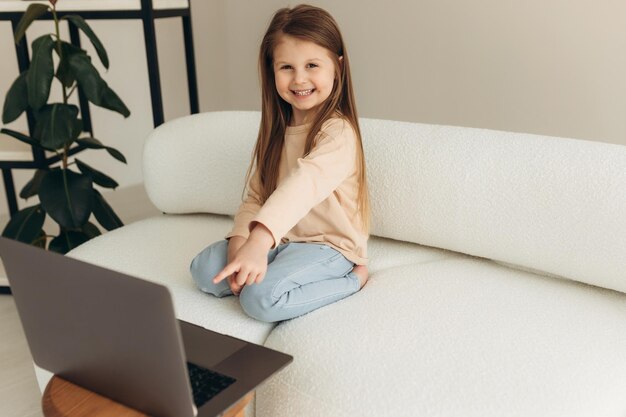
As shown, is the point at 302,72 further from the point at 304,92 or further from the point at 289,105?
the point at 289,105

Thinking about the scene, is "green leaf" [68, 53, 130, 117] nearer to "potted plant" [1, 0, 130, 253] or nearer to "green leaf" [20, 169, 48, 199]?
"potted plant" [1, 0, 130, 253]

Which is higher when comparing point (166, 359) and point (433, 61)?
point (433, 61)

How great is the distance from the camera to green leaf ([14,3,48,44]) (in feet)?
5.75

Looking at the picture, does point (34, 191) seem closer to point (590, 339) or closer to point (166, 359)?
point (166, 359)

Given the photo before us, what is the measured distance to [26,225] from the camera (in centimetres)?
193

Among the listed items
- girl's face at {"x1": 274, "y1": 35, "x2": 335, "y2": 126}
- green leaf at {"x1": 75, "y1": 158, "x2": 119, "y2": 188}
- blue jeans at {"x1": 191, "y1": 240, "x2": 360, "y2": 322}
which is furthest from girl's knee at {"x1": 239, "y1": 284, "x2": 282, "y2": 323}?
green leaf at {"x1": 75, "y1": 158, "x2": 119, "y2": 188}

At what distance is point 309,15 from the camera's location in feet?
4.21

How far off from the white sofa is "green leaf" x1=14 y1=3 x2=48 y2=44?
449mm

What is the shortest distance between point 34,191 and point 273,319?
41.7 inches

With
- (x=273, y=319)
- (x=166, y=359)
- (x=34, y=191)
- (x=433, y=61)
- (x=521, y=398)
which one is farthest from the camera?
(x=433, y=61)

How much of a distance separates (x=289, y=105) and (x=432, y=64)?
958 mm

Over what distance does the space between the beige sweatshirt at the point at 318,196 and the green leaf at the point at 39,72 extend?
70 cm

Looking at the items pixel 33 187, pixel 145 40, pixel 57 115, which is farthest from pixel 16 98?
pixel 145 40

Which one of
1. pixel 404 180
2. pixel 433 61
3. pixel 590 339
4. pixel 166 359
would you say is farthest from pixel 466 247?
pixel 433 61
